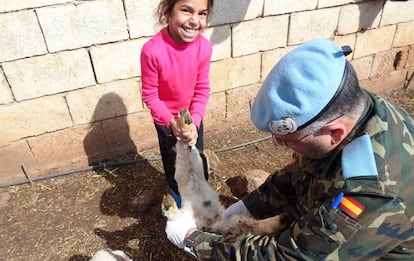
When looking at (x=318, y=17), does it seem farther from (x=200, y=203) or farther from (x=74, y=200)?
(x=74, y=200)

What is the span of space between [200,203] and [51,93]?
177 cm

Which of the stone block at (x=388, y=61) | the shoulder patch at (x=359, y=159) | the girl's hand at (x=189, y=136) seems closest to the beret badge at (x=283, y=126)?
the shoulder patch at (x=359, y=159)

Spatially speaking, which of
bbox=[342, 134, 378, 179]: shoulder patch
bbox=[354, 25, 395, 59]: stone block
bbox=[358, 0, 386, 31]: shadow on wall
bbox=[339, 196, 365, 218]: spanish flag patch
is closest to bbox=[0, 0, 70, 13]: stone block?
bbox=[342, 134, 378, 179]: shoulder patch

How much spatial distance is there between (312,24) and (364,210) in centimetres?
271

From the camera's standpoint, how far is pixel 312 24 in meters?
3.64

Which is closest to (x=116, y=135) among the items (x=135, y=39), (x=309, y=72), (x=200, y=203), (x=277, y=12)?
(x=135, y=39)

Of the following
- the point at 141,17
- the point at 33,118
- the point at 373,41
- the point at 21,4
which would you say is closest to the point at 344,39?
the point at 373,41

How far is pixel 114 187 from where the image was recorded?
132 inches

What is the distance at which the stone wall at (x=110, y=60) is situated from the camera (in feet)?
9.22

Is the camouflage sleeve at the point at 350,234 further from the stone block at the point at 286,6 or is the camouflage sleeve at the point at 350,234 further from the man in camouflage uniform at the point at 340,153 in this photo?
the stone block at the point at 286,6

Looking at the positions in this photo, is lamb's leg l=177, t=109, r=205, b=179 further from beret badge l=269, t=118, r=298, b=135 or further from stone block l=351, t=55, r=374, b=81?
stone block l=351, t=55, r=374, b=81

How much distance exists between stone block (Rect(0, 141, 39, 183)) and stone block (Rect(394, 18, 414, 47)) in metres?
4.15

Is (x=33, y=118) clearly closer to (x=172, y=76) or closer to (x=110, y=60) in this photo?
(x=110, y=60)

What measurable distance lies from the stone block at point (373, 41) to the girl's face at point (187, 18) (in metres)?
2.42
